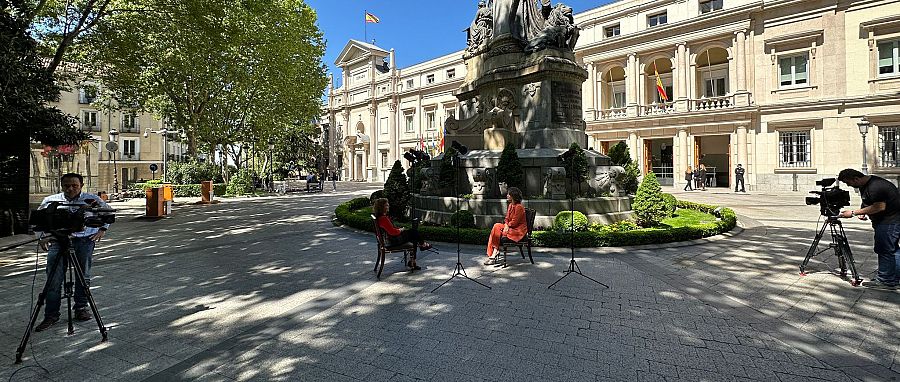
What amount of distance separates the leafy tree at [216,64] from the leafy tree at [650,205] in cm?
1551

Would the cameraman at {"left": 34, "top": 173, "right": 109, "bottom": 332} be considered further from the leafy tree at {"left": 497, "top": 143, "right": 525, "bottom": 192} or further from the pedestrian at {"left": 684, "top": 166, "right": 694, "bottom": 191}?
the pedestrian at {"left": 684, "top": 166, "right": 694, "bottom": 191}

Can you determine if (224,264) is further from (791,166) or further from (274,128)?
(791,166)

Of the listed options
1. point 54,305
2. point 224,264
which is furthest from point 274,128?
point 54,305

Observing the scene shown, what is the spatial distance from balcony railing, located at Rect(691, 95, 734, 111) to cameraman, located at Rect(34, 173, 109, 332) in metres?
33.2

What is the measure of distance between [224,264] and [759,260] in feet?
33.0

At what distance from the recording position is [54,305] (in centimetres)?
477

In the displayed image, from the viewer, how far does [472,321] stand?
4.73m

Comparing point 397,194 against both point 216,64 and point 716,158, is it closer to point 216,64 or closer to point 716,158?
point 216,64

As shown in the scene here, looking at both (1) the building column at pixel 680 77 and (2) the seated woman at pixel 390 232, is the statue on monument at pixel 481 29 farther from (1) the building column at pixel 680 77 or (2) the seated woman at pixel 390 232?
(1) the building column at pixel 680 77

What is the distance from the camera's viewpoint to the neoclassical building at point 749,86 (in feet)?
77.3

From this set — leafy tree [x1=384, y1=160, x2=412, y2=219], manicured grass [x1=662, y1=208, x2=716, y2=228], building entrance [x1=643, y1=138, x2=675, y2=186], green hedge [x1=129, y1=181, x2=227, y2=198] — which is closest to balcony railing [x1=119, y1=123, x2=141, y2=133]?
green hedge [x1=129, y1=181, x2=227, y2=198]

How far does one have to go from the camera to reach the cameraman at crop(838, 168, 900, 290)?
561cm

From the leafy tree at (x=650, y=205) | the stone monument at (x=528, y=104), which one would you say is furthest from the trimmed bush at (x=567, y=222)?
the leafy tree at (x=650, y=205)

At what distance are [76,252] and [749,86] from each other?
3448cm
